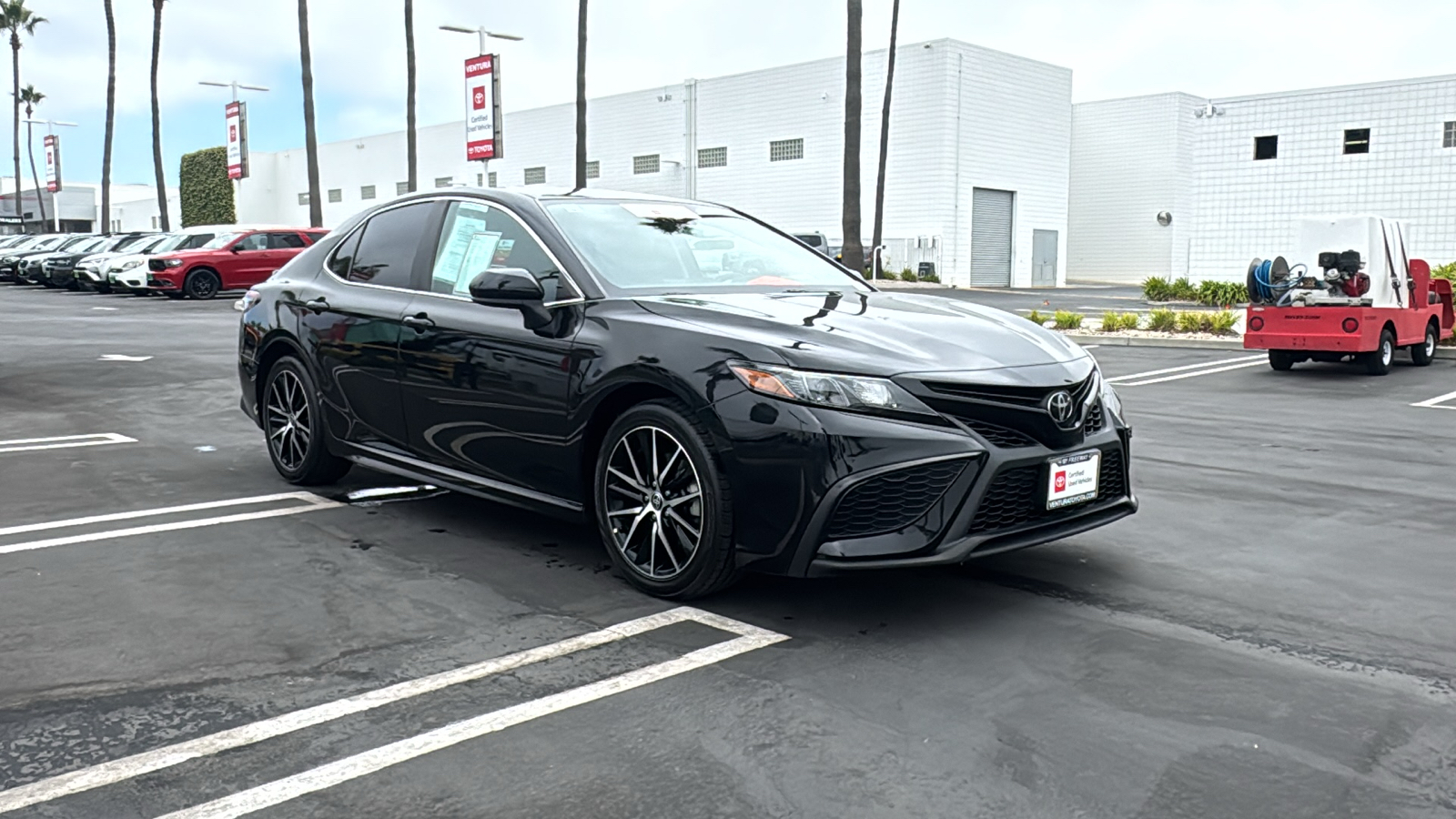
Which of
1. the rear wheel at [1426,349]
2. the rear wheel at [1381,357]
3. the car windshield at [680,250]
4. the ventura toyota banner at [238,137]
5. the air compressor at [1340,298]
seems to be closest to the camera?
the car windshield at [680,250]

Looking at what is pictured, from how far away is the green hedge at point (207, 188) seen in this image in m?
73.5

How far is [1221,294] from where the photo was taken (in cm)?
2736

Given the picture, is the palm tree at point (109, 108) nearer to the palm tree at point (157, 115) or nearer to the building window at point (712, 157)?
the palm tree at point (157, 115)

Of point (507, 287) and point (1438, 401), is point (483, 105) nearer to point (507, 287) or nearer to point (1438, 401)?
point (1438, 401)

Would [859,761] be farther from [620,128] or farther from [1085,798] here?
[620,128]

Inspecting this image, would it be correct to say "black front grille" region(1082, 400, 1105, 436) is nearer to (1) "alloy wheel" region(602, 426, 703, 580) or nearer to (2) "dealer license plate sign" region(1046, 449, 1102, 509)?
(2) "dealer license plate sign" region(1046, 449, 1102, 509)

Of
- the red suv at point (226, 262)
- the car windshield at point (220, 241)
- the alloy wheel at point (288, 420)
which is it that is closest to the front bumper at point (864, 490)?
the alloy wheel at point (288, 420)

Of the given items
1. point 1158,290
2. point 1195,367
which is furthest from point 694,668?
point 1158,290

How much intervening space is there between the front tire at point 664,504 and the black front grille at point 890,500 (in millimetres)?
436

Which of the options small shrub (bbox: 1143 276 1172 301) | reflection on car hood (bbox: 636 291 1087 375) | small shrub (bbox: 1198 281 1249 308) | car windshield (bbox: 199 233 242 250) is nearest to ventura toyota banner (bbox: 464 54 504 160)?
car windshield (bbox: 199 233 242 250)

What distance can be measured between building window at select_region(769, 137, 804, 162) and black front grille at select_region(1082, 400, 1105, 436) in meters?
43.1

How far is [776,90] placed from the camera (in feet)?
156

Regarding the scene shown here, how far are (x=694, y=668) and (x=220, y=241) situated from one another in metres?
29.8

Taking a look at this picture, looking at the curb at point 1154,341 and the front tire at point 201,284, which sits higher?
the front tire at point 201,284
